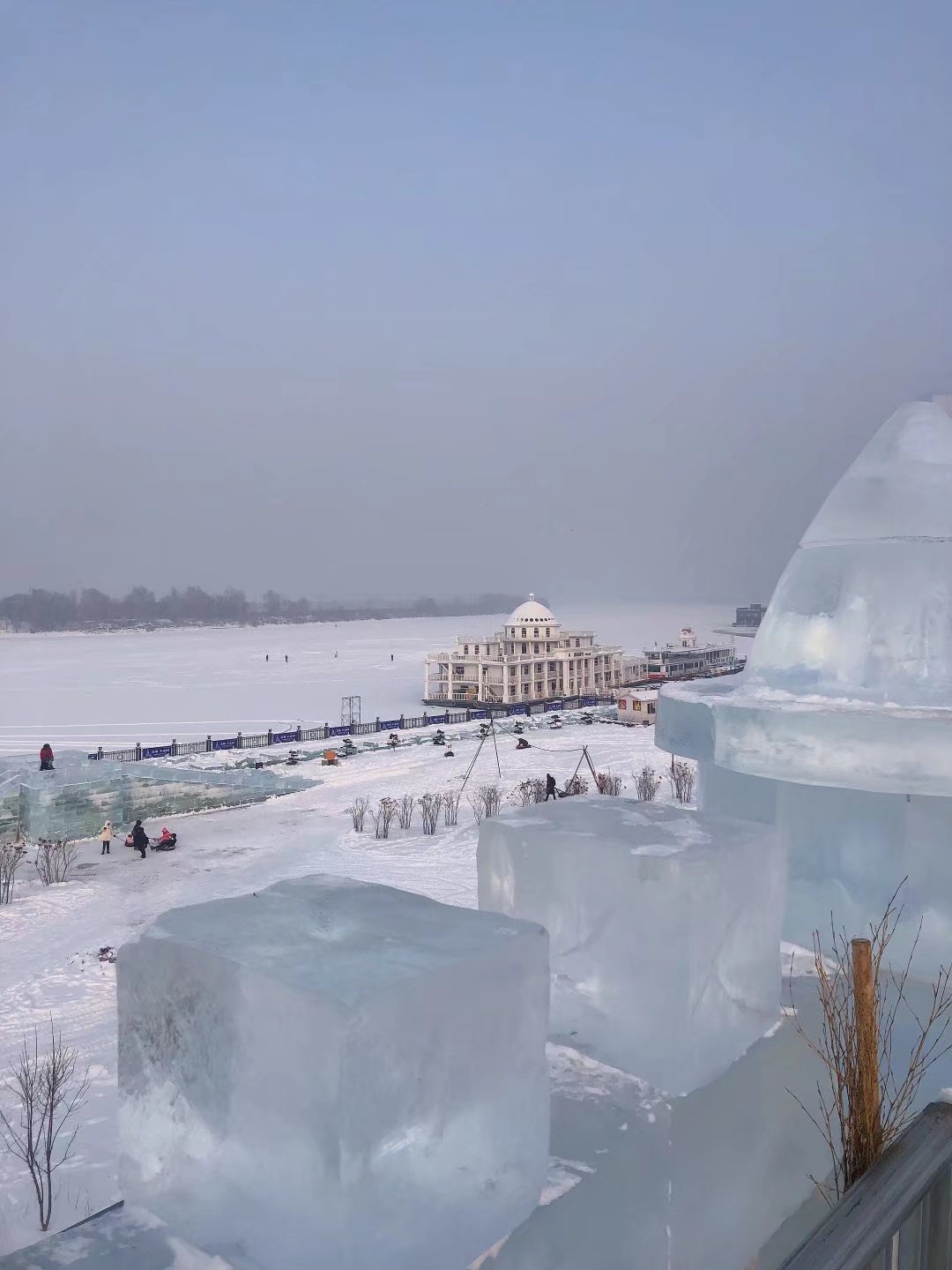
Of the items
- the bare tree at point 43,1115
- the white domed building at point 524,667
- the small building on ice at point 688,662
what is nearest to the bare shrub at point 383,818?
the bare tree at point 43,1115

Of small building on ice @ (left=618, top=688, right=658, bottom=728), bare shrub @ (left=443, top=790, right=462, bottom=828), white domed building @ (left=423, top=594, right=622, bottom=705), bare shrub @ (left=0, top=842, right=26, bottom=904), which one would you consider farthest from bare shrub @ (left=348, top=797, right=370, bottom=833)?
white domed building @ (left=423, top=594, right=622, bottom=705)

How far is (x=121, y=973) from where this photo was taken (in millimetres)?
2311

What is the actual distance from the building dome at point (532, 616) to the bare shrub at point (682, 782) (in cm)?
3378

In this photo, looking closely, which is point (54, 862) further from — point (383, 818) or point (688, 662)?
point (688, 662)

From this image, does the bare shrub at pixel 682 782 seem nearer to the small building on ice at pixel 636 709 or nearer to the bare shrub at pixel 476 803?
the bare shrub at pixel 476 803

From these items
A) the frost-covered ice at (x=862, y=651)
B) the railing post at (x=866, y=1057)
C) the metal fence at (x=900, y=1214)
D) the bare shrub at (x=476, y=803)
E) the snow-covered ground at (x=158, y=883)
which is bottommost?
the snow-covered ground at (x=158, y=883)

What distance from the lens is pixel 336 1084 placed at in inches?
73.9

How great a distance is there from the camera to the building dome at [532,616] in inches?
2219

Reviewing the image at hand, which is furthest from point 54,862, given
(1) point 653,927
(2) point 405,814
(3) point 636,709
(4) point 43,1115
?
(3) point 636,709

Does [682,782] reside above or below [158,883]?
above

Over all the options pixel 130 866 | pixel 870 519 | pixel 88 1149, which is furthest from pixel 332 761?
pixel 870 519

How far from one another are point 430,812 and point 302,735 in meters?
16.2

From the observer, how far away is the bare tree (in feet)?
23.0

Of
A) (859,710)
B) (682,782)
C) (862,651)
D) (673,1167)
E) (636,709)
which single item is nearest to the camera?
(673,1167)
